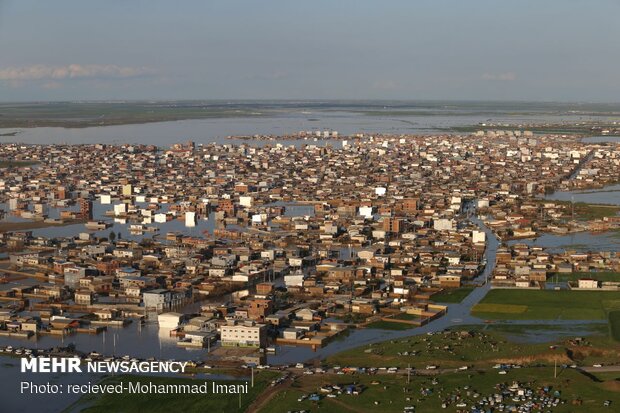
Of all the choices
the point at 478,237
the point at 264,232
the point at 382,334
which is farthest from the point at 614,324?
the point at 264,232

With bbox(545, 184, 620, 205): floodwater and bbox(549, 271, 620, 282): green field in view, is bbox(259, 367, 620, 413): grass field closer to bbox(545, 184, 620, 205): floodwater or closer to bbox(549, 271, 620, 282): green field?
bbox(549, 271, 620, 282): green field

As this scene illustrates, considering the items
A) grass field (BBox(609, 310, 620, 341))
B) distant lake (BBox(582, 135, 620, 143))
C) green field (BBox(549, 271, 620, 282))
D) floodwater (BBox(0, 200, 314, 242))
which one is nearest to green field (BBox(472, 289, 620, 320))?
grass field (BBox(609, 310, 620, 341))

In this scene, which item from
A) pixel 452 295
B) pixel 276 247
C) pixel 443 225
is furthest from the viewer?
pixel 443 225

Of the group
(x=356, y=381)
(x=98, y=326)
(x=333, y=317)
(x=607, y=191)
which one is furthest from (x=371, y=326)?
(x=607, y=191)

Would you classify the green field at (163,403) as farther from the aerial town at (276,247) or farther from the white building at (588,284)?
the white building at (588,284)

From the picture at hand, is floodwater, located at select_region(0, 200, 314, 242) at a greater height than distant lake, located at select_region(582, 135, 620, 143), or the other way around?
distant lake, located at select_region(582, 135, 620, 143)

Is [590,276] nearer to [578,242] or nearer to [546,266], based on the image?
[546,266]

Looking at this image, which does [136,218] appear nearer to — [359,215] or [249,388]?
[359,215]

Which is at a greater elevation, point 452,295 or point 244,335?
point 244,335
